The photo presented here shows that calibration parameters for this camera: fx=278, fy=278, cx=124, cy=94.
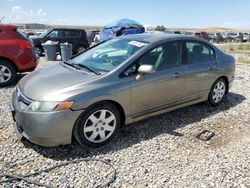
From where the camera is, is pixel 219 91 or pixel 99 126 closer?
pixel 99 126

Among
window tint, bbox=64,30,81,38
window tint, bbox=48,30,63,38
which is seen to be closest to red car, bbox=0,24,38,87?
window tint, bbox=48,30,63,38

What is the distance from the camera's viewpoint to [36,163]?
349cm

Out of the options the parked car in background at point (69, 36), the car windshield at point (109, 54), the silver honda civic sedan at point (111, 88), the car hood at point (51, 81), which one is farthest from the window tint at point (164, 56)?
the parked car in background at point (69, 36)

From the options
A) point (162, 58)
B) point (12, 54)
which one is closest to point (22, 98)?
point (162, 58)

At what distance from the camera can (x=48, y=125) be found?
3428 millimetres

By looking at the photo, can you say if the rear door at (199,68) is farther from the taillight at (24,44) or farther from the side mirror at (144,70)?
the taillight at (24,44)

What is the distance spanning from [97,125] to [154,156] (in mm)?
882

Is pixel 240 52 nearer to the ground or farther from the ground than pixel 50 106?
nearer to the ground

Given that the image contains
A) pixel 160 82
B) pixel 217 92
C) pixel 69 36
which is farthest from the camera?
pixel 69 36

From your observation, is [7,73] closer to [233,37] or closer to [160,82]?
[160,82]

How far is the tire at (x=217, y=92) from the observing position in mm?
5574

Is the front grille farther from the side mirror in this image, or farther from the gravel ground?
the side mirror

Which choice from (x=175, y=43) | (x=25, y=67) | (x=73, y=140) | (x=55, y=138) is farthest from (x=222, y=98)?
(x=25, y=67)

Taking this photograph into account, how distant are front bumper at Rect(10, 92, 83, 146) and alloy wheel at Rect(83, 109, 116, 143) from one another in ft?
0.83
